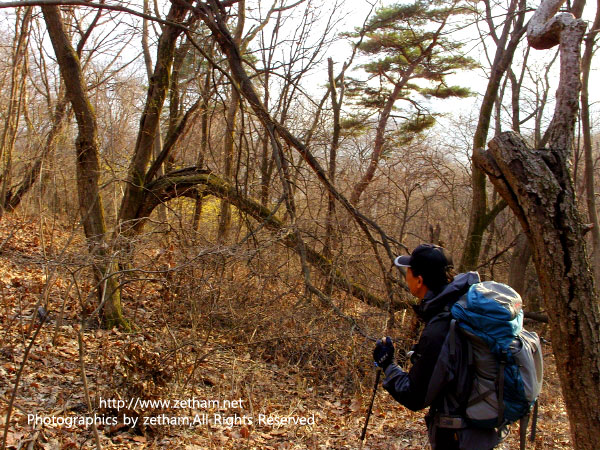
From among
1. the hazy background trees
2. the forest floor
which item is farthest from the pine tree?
the forest floor

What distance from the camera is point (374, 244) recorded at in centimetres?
548

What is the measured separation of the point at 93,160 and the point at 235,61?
2.12m

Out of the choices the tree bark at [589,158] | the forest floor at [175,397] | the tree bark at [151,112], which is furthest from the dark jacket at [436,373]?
the tree bark at [589,158]

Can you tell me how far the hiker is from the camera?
7.06 feet

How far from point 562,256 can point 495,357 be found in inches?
43.8

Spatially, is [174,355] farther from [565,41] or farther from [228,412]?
[565,41]

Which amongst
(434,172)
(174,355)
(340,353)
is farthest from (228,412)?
(434,172)

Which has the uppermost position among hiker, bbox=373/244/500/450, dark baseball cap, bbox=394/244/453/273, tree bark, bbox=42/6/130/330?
tree bark, bbox=42/6/130/330

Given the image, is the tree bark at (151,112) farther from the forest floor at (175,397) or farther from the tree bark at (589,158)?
the tree bark at (589,158)

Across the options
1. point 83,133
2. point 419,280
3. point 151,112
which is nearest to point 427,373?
point 419,280

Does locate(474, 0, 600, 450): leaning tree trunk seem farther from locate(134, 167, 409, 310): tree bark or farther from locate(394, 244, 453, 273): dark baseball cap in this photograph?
locate(134, 167, 409, 310): tree bark

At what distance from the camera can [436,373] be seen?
6.95 ft

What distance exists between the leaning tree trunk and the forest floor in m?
2.23

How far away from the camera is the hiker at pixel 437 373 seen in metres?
2.15
